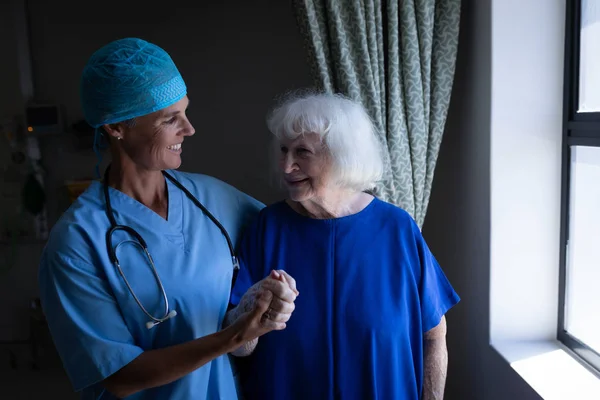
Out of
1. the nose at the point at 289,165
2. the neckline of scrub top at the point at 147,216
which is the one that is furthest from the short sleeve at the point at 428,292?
the neckline of scrub top at the point at 147,216

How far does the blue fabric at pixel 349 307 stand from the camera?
133 cm

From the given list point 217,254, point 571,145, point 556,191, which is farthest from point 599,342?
point 217,254

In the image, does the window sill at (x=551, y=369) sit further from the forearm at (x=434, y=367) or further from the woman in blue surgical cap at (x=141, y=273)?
the woman in blue surgical cap at (x=141, y=273)

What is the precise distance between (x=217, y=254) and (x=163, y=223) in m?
0.15

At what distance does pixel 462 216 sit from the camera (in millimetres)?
1889

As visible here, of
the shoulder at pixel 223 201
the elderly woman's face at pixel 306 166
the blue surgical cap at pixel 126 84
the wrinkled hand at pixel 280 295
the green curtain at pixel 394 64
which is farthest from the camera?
→ the green curtain at pixel 394 64

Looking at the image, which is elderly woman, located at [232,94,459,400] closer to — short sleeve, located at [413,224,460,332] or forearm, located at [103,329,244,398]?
short sleeve, located at [413,224,460,332]

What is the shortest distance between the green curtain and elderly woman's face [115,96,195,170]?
502 mm

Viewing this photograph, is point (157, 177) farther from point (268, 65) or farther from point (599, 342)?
point (599, 342)

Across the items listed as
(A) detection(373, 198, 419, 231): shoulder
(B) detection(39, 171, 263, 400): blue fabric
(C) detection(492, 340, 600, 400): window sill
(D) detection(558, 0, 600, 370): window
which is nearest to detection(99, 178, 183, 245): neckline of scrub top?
(B) detection(39, 171, 263, 400): blue fabric

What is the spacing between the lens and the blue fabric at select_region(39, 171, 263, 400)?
1.18 metres

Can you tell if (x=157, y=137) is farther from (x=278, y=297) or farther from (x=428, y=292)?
(x=428, y=292)

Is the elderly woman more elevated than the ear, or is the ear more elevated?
the ear

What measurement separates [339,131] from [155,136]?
0.42m
